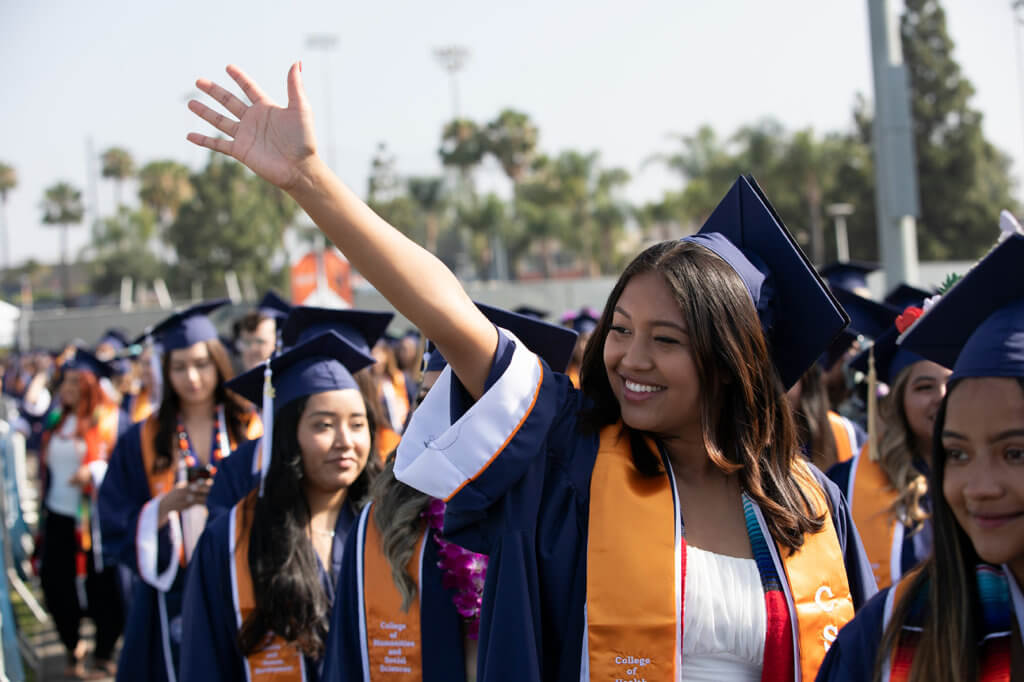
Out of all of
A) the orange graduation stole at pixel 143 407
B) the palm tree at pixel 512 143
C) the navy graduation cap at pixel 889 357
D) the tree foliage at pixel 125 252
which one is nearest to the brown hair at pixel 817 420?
the navy graduation cap at pixel 889 357

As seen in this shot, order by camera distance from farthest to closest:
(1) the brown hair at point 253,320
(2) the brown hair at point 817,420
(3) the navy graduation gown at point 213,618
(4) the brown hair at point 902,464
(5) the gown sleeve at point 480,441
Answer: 1. (1) the brown hair at point 253,320
2. (2) the brown hair at point 817,420
3. (4) the brown hair at point 902,464
4. (3) the navy graduation gown at point 213,618
5. (5) the gown sleeve at point 480,441

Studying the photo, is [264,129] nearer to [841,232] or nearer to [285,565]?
[285,565]

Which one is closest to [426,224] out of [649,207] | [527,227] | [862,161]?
[527,227]

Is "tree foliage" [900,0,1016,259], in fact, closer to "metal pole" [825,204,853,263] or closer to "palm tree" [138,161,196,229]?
"metal pole" [825,204,853,263]

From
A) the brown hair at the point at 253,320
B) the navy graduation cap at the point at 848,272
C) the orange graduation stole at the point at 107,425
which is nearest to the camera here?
the brown hair at the point at 253,320

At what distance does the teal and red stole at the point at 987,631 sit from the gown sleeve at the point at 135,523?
342 centimetres

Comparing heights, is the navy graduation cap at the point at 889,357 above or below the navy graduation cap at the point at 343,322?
below

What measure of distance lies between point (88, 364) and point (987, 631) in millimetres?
7676

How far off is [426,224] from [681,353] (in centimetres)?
5602

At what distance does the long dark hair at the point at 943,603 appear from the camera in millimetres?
1440

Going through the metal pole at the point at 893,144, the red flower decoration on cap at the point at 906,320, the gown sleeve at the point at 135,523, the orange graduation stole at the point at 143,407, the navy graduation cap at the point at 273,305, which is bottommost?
the gown sleeve at the point at 135,523

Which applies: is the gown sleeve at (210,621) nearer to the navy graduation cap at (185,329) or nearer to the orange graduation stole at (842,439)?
the navy graduation cap at (185,329)

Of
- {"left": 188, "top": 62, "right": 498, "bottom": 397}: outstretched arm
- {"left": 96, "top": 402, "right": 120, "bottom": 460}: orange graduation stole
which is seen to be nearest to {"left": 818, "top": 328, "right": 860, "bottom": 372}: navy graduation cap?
{"left": 188, "top": 62, "right": 498, "bottom": 397}: outstretched arm

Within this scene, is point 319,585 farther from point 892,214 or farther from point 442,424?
point 892,214
